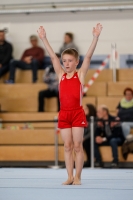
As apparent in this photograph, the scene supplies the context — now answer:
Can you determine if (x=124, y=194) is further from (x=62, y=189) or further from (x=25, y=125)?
(x=25, y=125)

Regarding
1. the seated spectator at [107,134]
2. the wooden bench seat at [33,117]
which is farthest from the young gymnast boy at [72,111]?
the wooden bench seat at [33,117]

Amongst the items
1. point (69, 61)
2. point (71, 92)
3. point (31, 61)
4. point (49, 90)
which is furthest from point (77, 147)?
point (31, 61)

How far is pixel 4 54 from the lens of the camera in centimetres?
1430

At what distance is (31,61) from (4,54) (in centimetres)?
82

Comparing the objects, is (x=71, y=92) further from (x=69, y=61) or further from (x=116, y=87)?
(x=116, y=87)

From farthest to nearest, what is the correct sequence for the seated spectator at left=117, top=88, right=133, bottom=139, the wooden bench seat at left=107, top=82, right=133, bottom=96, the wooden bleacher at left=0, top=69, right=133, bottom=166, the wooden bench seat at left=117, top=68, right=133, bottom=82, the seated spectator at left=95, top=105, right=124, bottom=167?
the wooden bench seat at left=117, top=68, right=133, bottom=82 → the wooden bench seat at left=107, top=82, right=133, bottom=96 → the seated spectator at left=117, top=88, right=133, bottom=139 → the wooden bleacher at left=0, top=69, right=133, bottom=166 → the seated spectator at left=95, top=105, right=124, bottom=167

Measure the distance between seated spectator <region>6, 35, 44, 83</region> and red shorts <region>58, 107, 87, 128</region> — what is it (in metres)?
7.93

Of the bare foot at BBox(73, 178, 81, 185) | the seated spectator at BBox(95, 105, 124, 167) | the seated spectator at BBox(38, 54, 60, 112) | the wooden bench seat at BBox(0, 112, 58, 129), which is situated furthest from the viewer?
the seated spectator at BBox(38, 54, 60, 112)

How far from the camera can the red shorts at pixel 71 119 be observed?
5867 mm

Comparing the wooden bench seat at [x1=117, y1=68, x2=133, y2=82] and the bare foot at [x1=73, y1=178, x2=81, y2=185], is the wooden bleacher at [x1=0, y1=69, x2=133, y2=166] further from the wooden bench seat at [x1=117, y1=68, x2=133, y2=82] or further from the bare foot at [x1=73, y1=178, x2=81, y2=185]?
the bare foot at [x1=73, y1=178, x2=81, y2=185]

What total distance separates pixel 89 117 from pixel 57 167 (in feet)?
4.16

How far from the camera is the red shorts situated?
587 cm

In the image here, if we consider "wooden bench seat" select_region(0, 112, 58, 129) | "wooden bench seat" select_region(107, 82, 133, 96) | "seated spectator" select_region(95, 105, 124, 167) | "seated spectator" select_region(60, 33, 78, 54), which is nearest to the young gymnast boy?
"seated spectator" select_region(95, 105, 124, 167)

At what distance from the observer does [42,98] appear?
1280 cm
